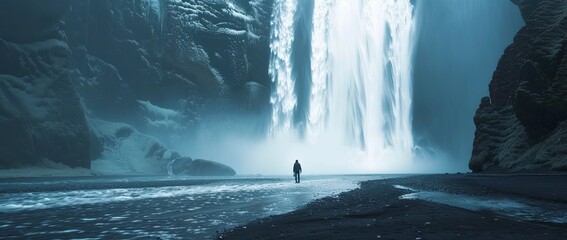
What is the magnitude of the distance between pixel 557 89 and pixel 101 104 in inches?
3396

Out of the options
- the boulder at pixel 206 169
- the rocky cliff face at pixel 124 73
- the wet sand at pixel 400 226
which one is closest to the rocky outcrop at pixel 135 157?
the boulder at pixel 206 169

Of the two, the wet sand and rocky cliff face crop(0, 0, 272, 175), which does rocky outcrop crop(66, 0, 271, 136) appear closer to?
rocky cliff face crop(0, 0, 272, 175)

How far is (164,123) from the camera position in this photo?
10194cm

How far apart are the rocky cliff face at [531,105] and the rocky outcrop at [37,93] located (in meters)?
62.9

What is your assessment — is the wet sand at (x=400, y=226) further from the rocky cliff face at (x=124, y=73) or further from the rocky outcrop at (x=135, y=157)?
the rocky outcrop at (x=135, y=157)

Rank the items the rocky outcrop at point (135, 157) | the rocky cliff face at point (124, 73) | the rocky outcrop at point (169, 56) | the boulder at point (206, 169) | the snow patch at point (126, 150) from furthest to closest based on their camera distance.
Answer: the rocky outcrop at point (169, 56) → the snow patch at point (126, 150) → the rocky outcrop at point (135, 157) → the boulder at point (206, 169) → the rocky cliff face at point (124, 73)

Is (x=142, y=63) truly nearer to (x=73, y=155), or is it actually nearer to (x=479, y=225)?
(x=73, y=155)

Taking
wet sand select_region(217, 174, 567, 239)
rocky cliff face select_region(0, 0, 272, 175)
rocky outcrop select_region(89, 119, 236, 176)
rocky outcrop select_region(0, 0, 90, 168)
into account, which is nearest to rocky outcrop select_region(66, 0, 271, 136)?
rocky cliff face select_region(0, 0, 272, 175)

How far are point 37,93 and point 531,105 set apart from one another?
230 feet

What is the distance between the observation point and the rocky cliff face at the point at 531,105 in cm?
4275

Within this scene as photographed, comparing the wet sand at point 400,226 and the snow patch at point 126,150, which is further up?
the snow patch at point 126,150

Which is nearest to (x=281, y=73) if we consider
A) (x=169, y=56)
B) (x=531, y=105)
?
(x=169, y=56)

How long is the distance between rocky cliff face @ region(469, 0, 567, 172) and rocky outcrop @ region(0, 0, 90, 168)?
62863mm

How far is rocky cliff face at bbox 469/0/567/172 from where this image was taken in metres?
42.8
